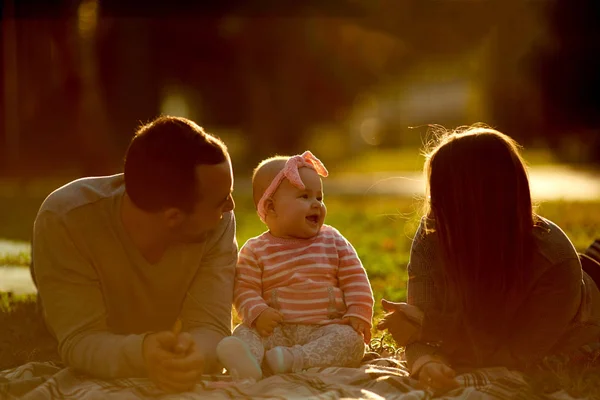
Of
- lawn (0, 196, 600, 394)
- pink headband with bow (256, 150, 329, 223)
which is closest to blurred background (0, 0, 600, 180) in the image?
lawn (0, 196, 600, 394)

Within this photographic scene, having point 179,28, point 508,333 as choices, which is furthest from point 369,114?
point 508,333

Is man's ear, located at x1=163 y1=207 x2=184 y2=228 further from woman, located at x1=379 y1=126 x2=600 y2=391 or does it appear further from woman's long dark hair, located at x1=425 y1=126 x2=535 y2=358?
woman's long dark hair, located at x1=425 y1=126 x2=535 y2=358

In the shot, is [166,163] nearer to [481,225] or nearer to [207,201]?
[207,201]

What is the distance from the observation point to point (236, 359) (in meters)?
4.24

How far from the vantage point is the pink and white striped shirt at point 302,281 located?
4.79 metres

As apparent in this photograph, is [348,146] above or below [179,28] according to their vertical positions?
below

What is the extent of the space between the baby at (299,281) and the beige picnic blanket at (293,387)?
28 centimetres

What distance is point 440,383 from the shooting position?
4.13 meters

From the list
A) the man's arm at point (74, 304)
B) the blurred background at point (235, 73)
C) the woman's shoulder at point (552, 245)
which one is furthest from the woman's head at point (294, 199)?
the blurred background at point (235, 73)

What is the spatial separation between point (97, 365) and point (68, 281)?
41 cm

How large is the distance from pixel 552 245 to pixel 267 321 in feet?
4.66

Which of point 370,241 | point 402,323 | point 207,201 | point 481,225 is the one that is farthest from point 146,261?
point 370,241

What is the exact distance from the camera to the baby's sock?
4461mm

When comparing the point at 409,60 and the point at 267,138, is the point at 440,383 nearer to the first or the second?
the point at 267,138
